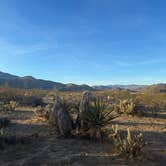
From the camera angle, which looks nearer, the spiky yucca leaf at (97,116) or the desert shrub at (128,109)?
the spiky yucca leaf at (97,116)

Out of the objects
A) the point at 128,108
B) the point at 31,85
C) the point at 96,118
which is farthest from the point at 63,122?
the point at 31,85

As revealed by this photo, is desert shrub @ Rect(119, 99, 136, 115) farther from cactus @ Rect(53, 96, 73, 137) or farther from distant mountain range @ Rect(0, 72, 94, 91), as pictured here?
distant mountain range @ Rect(0, 72, 94, 91)

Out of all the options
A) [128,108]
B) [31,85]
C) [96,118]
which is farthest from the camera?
[31,85]

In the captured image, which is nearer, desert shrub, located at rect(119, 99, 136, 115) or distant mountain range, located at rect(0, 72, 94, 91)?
desert shrub, located at rect(119, 99, 136, 115)

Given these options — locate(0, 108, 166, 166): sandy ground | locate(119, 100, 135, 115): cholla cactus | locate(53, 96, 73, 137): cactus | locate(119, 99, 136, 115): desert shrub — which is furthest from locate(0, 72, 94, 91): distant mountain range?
locate(0, 108, 166, 166): sandy ground

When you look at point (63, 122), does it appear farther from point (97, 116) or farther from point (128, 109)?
point (128, 109)

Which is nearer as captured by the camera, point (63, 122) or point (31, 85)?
point (63, 122)

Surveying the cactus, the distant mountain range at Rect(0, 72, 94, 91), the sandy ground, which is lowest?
the sandy ground

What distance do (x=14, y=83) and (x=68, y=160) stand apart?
116005mm

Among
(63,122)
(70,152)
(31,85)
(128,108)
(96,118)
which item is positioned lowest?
(70,152)

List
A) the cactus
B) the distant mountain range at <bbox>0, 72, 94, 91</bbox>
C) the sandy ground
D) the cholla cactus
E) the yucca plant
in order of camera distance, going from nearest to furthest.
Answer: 1. the sandy ground
2. the yucca plant
3. the cactus
4. the cholla cactus
5. the distant mountain range at <bbox>0, 72, 94, 91</bbox>

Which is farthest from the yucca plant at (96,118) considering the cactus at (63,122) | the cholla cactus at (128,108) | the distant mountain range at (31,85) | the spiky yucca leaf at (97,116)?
the distant mountain range at (31,85)

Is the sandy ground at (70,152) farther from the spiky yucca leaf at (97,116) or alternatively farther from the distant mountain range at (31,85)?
the distant mountain range at (31,85)

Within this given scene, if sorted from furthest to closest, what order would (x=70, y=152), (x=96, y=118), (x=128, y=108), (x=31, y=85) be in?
(x=31, y=85), (x=128, y=108), (x=96, y=118), (x=70, y=152)
